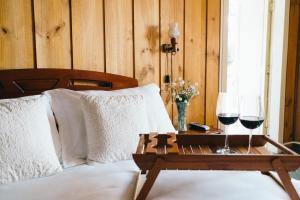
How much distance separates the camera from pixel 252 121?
4.39ft

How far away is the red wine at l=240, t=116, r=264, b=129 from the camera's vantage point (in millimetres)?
1333

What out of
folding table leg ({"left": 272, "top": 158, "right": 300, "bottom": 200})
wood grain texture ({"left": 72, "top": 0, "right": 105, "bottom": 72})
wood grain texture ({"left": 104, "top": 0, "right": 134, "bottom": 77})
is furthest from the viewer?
wood grain texture ({"left": 104, "top": 0, "right": 134, "bottom": 77})

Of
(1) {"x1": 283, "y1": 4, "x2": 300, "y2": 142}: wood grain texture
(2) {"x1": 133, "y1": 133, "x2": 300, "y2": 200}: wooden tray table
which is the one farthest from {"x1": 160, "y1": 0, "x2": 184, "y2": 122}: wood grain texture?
(1) {"x1": 283, "y1": 4, "x2": 300, "y2": 142}: wood grain texture

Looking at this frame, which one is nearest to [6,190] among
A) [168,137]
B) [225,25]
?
[168,137]

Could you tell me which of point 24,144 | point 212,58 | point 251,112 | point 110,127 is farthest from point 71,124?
point 212,58

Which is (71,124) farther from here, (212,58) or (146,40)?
(212,58)

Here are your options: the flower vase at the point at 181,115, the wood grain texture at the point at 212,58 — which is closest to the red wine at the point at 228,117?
the flower vase at the point at 181,115

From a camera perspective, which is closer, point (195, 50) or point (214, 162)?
point (214, 162)

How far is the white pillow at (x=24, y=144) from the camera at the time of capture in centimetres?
129

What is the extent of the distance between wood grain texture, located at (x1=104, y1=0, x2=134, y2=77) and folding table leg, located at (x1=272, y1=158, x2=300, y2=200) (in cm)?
150

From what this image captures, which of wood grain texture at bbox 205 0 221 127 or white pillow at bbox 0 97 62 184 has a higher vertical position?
wood grain texture at bbox 205 0 221 127

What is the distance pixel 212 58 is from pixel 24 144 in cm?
191

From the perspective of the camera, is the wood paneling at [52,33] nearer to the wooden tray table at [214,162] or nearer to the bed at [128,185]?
the bed at [128,185]

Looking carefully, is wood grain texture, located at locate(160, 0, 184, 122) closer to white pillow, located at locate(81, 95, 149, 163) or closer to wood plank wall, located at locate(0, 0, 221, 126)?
wood plank wall, located at locate(0, 0, 221, 126)
